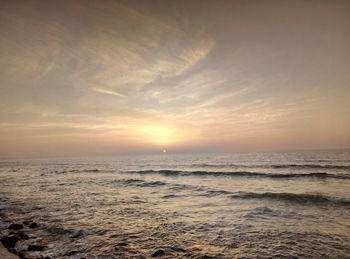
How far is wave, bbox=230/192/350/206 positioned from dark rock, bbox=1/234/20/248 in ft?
Result: 48.5

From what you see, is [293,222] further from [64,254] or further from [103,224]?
[64,254]

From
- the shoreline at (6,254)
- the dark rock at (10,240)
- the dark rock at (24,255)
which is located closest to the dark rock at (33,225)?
the dark rock at (10,240)

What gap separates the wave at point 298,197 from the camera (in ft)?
48.9

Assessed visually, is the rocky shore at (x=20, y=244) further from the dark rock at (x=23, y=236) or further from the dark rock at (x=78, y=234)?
the dark rock at (x=78, y=234)

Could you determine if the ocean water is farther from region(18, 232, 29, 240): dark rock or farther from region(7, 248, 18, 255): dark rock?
region(18, 232, 29, 240): dark rock

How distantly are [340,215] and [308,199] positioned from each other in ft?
14.2

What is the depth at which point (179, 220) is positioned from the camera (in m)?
11.5

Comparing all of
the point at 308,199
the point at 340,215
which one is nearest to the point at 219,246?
the point at 340,215

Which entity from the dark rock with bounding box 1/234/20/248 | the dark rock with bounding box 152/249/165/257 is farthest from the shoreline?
the dark rock with bounding box 152/249/165/257

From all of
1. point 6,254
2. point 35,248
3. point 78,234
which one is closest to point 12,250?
point 6,254

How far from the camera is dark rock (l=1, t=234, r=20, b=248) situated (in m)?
7.62

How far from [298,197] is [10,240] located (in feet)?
60.9

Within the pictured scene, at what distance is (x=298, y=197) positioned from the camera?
16703 mm

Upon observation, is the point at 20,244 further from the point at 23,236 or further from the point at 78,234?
the point at 78,234
